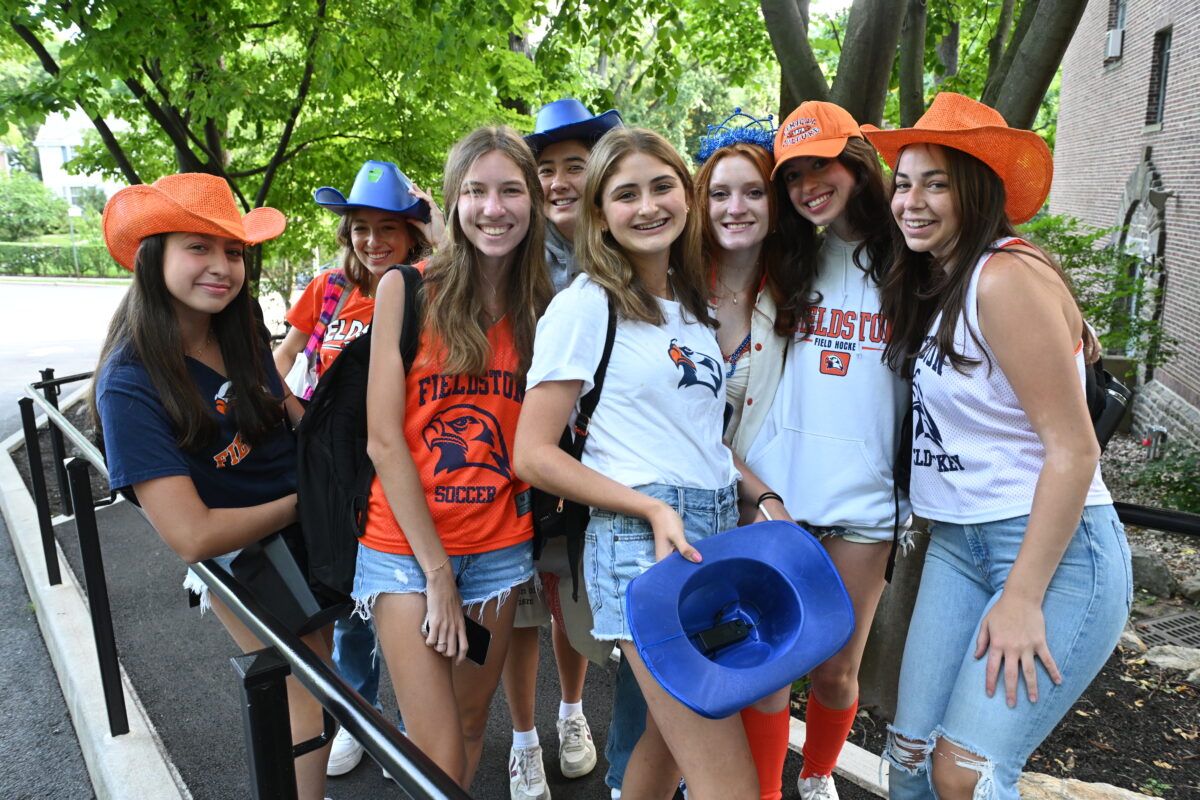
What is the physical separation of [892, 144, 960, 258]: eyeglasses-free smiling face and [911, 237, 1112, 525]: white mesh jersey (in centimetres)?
14

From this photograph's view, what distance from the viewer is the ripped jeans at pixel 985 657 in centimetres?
188

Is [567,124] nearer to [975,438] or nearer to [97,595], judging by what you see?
[975,438]

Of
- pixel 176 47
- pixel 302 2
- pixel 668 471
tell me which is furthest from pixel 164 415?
pixel 302 2

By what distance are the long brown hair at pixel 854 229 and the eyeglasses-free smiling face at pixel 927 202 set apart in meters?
0.32

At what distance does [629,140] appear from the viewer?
7.30 ft

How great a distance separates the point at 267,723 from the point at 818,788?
2039 mm

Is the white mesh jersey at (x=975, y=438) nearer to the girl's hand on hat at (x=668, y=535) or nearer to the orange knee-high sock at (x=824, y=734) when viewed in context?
the girl's hand on hat at (x=668, y=535)

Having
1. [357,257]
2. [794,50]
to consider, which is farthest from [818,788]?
[794,50]

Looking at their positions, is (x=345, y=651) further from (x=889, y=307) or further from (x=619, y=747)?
(x=889, y=307)

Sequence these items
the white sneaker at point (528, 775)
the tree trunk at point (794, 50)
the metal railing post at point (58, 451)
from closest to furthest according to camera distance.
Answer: the white sneaker at point (528, 775), the tree trunk at point (794, 50), the metal railing post at point (58, 451)

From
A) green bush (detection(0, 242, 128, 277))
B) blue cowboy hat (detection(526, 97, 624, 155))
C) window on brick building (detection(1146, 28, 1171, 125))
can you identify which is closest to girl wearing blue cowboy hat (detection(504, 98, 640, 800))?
blue cowboy hat (detection(526, 97, 624, 155))

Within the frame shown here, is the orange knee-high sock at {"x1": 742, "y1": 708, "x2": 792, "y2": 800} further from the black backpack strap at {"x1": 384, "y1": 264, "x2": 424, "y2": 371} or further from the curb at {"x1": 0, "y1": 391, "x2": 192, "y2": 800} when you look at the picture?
the curb at {"x1": 0, "y1": 391, "x2": 192, "y2": 800}

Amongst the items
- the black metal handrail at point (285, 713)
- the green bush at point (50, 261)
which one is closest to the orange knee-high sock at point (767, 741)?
the black metal handrail at point (285, 713)

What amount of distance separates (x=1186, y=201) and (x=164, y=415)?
13.2 meters
